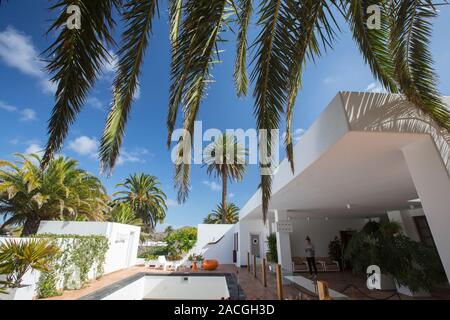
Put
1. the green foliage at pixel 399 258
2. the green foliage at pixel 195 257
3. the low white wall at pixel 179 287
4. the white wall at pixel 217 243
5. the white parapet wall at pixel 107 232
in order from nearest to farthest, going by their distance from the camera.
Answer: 1. the green foliage at pixel 399 258
2. the low white wall at pixel 179 287
3. the white parapet wall at pixel 107 232
4. the green foliage at pixel 195 257
5. the white wall at pixel 217 243

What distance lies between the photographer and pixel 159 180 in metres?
27.4

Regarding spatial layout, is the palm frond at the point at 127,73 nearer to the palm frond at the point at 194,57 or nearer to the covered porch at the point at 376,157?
the palm frond at the point at 194,57

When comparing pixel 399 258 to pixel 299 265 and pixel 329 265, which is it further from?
pixel 299 265

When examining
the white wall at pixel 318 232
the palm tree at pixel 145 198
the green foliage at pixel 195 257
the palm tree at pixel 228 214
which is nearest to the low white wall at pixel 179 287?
the green foliage at pixel 195 257

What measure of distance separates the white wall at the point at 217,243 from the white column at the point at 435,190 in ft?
54.4

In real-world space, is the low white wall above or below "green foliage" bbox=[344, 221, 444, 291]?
below

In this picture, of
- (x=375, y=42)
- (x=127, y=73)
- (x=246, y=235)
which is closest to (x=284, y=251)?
(x=246, y=235)

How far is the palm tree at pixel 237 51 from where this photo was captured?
1.86 meters

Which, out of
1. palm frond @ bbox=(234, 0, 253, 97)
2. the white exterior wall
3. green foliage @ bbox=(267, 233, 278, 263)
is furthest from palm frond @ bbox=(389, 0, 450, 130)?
the white exterior wall

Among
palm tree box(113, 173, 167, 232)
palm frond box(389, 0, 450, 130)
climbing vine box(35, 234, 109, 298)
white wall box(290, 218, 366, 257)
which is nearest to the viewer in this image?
palm frond box(389, 0, 450, 130)

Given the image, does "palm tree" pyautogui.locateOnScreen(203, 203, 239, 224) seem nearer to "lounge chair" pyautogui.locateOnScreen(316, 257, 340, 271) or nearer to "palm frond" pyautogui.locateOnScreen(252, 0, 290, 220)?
"lounge chair" pyautogui.locateOnScreen(316, 257, 340, 271)

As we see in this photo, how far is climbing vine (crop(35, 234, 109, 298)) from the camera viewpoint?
759cm

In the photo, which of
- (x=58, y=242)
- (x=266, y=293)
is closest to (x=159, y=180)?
(x=58, y=242)

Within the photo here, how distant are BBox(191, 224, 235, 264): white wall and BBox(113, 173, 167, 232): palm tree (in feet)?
31.8
